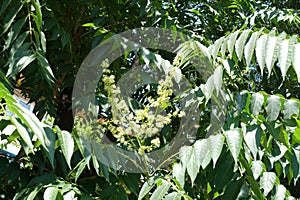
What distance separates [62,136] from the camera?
1.15 metres

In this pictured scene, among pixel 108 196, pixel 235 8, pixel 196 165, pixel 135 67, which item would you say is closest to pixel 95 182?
pixel 108 196

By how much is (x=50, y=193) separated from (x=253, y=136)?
0.53 metres

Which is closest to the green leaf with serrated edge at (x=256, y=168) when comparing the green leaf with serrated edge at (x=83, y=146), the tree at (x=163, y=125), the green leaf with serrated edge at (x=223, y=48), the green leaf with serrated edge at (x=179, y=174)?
the tree at (x=163, y=125)

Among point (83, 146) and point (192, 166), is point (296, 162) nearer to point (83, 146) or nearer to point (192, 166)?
point (192, 166)

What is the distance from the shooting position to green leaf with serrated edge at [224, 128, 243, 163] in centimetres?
111

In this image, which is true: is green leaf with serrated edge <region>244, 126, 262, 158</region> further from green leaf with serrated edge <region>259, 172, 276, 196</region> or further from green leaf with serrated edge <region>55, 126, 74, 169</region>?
green leaf with serrated edge <region>55, 126, 74, 169</region>

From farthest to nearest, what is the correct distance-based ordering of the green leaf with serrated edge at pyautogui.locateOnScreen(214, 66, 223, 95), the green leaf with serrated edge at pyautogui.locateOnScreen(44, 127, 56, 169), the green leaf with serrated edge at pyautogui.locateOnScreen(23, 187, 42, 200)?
1. the green leaf with serrated edge at pyautogui.locateOnScreen(214, 66, 223, 95)
2. the green leaf with serrated edge at pyautogui.locateOnScreen(23, 187, 42, 200)
3. the green leaf with serrated edge at pyautogui.locateOnScreen(44, 127, 56, 169)

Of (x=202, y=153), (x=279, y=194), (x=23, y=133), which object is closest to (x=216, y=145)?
(x=202, y=153)

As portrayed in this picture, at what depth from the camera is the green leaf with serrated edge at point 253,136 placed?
3.70 feet

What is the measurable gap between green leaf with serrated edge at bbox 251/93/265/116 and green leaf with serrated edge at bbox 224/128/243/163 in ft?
0.29

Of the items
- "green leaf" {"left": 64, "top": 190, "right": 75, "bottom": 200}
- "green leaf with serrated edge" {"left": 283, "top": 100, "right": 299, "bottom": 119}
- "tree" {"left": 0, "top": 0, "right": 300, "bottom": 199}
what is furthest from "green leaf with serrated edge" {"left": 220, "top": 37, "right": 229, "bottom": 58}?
"green leaf" {"left": 64, "top": 190, "right": 75, "bottom": 200}

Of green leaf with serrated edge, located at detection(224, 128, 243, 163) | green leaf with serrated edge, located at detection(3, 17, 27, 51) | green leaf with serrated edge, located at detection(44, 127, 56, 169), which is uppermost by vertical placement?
green leaf with serrated edge, located at detection(3, 17, 27, 51)

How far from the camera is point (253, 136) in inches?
45.6

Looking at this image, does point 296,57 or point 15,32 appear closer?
point 296,57
